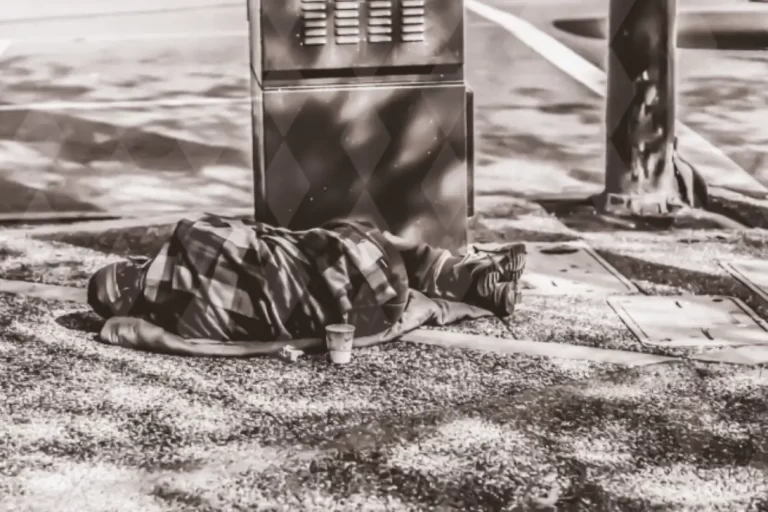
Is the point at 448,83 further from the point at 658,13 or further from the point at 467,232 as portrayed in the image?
the point at 658,13

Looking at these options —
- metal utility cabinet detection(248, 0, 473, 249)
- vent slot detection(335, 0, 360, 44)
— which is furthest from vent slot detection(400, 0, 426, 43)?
vent slot detection(335, 0, 360, 44)

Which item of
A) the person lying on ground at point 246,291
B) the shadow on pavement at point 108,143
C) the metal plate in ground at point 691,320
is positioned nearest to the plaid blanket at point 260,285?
the person lying on ground at point 246,291

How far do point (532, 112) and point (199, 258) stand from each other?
6504 mm

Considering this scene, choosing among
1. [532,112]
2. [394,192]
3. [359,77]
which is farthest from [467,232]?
[532,112]

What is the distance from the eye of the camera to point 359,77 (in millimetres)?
5676

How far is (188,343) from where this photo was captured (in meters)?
4.68

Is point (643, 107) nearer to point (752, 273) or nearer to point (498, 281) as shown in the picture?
point (752, 273)

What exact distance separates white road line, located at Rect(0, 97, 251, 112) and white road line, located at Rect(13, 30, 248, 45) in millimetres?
4362

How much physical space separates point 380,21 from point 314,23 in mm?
323

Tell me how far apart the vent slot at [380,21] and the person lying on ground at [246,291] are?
1129mm

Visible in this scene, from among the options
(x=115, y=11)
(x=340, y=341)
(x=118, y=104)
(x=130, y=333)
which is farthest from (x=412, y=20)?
(x=115, y=11)

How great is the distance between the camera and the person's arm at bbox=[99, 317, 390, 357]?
466cm

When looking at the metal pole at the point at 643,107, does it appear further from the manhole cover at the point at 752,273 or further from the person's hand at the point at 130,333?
the person's hand at the point at 130,333

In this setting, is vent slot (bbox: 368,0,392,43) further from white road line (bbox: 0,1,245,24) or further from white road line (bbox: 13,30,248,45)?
white road line (bbox: 0,1,245,24)
